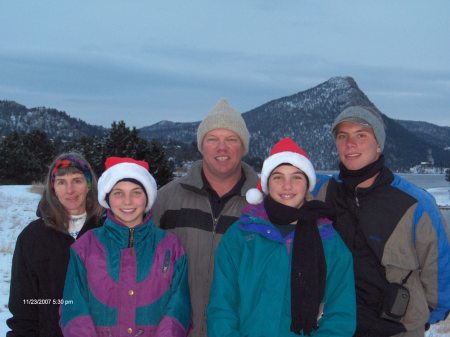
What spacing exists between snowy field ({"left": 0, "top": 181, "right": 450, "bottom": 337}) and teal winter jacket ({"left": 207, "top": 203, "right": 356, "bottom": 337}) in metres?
3.24

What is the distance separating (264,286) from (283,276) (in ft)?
0.44

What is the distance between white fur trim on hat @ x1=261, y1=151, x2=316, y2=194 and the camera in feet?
11.1

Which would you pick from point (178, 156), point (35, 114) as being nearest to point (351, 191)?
point (178, 156)

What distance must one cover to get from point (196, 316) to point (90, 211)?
1.18 metres

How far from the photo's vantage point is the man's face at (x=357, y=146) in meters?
3.72

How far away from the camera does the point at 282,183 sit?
132 inches

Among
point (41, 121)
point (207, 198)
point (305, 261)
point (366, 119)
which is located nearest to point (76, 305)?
point (207, 198)

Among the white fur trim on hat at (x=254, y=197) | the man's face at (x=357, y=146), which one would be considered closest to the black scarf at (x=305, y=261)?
the white fur trim on hat at (x=254, y=197)

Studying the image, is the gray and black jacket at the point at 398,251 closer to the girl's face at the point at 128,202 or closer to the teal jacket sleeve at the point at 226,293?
the teal jacket sleeve at the point at 226,293

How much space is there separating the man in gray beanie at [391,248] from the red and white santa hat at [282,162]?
0.48 m

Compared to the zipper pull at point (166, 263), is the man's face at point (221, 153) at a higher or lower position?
higher

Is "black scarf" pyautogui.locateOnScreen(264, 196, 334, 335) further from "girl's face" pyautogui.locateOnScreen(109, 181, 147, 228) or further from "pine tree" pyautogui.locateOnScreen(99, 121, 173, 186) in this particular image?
"pine tree" pyautogui.locateOnScreen(99, 121, 173, 186)

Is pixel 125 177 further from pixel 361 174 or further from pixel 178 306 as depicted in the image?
pixel 361 174

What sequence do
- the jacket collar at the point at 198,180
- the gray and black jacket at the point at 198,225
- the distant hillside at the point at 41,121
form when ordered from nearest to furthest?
the gray and black jacket at the point at 198,225 → the jacket collar at the point at 198,180 → the distant hillside at the point at 41,121
